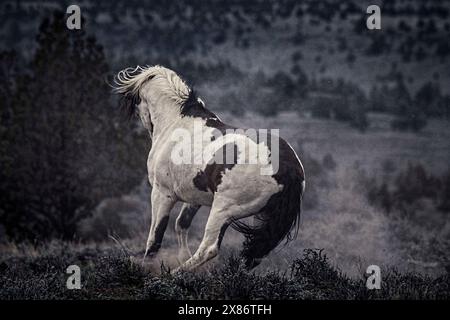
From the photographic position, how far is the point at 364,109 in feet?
84.3

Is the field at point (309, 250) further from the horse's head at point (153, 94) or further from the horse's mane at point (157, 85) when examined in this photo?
the horse's mane at point (157, 85)

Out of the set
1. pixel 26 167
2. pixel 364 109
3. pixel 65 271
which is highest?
pixel 364 109

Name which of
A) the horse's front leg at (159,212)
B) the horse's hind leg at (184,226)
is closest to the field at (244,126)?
the horse's front leg at (159,212)

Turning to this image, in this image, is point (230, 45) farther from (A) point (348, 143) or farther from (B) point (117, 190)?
(B) point (117, 190)

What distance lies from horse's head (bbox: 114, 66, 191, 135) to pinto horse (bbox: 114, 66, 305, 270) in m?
0.09

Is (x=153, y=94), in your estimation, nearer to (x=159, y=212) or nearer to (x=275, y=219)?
(x=159, y=212)

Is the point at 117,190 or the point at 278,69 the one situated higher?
the point at 278,69

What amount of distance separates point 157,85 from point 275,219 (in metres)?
2.47

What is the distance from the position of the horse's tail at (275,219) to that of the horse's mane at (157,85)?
186 cm

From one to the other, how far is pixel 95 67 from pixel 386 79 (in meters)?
18.7

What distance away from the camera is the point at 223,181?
6887 millimetres

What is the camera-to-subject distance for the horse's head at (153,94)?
8.04 meters
